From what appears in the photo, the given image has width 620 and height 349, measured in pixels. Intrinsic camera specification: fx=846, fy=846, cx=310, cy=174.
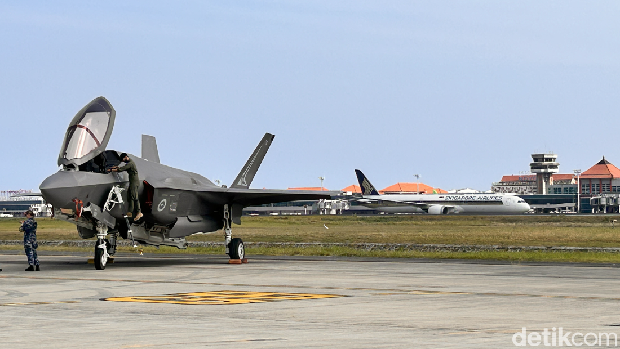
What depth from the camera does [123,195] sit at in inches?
977

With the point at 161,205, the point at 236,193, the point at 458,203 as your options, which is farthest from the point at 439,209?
the point at 161,205

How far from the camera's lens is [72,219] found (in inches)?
953

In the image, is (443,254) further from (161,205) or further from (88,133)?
(88,133)

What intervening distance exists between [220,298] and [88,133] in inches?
377

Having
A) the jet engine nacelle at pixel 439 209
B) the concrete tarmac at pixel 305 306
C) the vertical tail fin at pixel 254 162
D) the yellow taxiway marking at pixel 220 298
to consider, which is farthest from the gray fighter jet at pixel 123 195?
the jet engine nacelle at pixel 439 209

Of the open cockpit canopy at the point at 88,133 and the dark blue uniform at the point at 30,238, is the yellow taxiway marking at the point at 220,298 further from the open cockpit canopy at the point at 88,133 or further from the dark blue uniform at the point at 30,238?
the dark blue uniform at the point at 30,238

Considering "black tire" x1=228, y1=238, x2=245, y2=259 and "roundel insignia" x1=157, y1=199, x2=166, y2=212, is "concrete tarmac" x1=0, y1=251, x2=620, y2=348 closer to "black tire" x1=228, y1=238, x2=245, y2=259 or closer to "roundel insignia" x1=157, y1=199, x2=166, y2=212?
"roundel insignia" x1=157, y1=199, x2=166, y2=212

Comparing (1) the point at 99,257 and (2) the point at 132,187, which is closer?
(1) the point at 99,257

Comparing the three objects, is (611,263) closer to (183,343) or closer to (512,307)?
(512,307)

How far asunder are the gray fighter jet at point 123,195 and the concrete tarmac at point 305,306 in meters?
1.49

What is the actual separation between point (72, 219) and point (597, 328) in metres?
16.8

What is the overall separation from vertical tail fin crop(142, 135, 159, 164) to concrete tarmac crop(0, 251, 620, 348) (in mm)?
5210

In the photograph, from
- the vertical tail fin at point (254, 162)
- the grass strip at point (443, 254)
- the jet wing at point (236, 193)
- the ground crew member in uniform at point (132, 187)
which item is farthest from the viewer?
the vertical tail fin at point (254, 162)

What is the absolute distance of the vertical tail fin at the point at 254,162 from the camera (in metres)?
33.2
